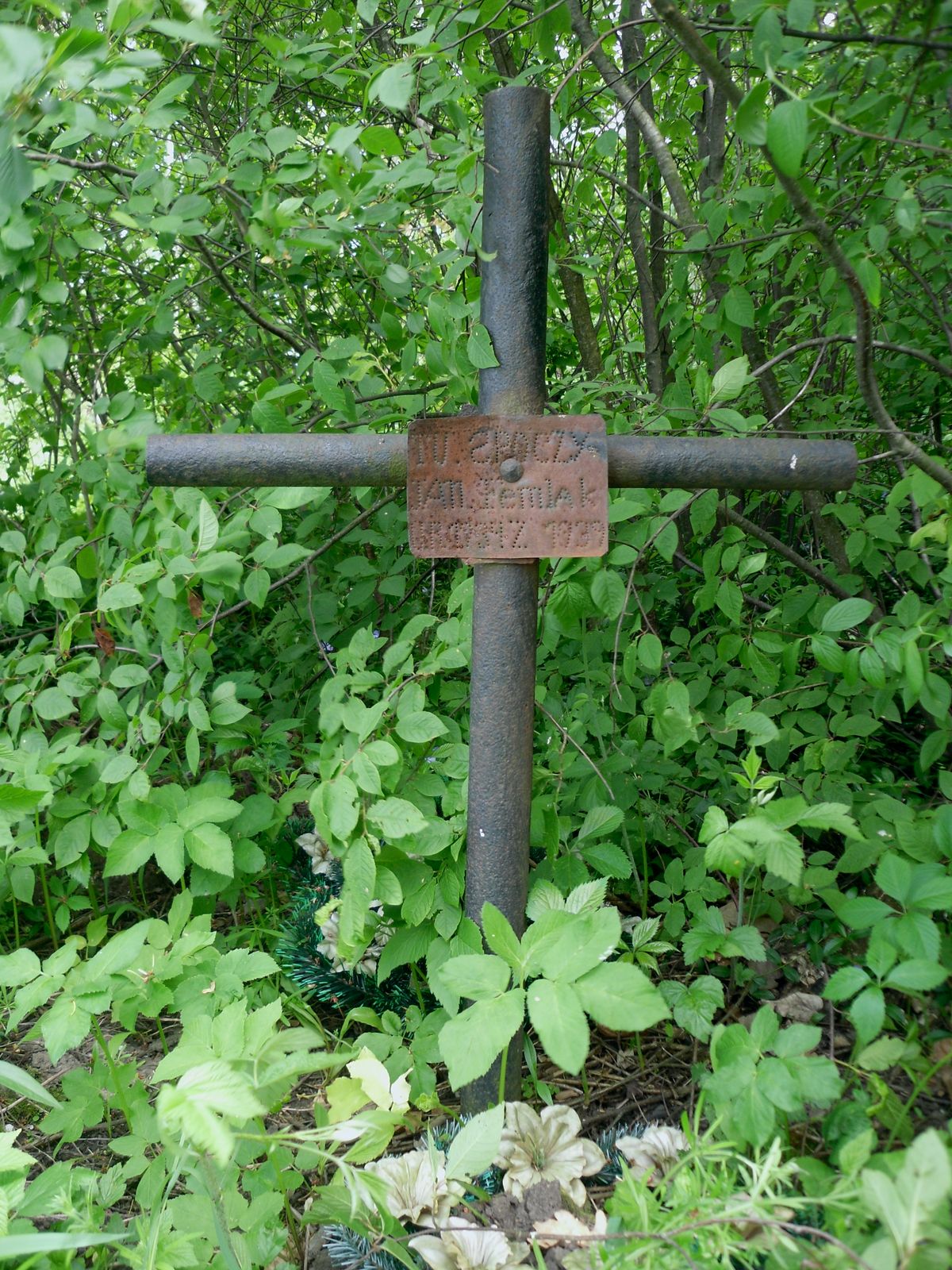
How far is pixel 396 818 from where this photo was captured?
1306 mm

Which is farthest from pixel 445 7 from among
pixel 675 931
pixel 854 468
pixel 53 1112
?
pixel 53 1112

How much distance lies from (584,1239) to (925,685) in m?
0.99

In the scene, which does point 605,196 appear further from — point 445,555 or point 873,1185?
point 873,1185

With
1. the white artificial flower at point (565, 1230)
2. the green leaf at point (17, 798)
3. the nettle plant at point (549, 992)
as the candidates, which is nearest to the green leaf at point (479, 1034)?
the nettle plant at point (549, 992)

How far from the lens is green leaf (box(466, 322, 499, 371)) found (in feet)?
4.14

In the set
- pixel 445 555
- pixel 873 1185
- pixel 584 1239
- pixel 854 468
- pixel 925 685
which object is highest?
pixel 854 468

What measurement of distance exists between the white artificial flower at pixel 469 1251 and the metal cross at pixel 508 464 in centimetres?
30

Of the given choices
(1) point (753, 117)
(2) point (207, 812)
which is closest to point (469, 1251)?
(2) point (207, 812)

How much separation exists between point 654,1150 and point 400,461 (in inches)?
39.9

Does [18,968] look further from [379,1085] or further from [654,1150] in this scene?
[654,1150]

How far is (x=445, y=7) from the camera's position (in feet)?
5.21

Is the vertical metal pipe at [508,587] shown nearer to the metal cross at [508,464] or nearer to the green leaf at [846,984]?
the metal cross at [508,464]

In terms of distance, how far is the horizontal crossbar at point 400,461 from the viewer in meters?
1.26

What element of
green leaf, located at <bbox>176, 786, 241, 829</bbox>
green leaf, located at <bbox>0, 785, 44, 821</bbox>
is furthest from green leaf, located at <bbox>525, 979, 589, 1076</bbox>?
green leaf, located at <bbox>0, 785, 44, 821</bbox>
